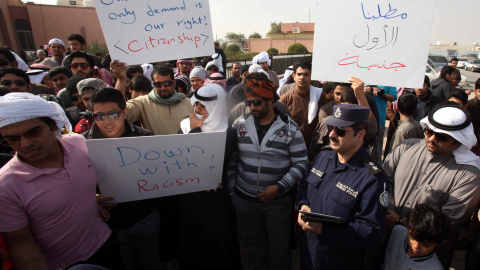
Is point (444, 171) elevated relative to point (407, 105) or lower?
lower

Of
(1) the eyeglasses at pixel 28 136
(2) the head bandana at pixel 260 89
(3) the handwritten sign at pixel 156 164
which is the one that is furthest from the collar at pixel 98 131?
(2) the head bandana at pixel 260 89

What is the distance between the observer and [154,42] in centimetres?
218

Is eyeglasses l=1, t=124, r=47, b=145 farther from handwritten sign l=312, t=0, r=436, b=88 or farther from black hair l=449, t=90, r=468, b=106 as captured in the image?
black hair l=449, t=90, r=468, b=106

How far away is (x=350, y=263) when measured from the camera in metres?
1.87

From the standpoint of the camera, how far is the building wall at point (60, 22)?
2797 cm

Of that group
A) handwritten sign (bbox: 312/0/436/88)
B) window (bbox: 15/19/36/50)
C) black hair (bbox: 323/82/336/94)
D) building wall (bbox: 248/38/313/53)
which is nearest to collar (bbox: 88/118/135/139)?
handwritten sign (bbox: 312/0/436/88)

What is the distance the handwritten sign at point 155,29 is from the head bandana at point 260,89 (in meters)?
0.49

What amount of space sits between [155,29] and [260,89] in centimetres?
102

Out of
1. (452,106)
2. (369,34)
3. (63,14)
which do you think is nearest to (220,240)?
(452,106)

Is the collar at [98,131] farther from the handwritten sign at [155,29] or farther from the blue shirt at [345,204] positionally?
the blue shirt at [345,204]

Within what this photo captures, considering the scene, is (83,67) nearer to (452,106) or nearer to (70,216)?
(70,216)

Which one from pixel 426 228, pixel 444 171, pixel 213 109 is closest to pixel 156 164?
pixel 213 109

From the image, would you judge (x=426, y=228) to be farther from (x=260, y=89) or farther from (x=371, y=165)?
(x=260, y=89)

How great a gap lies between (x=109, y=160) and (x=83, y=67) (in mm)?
2813
